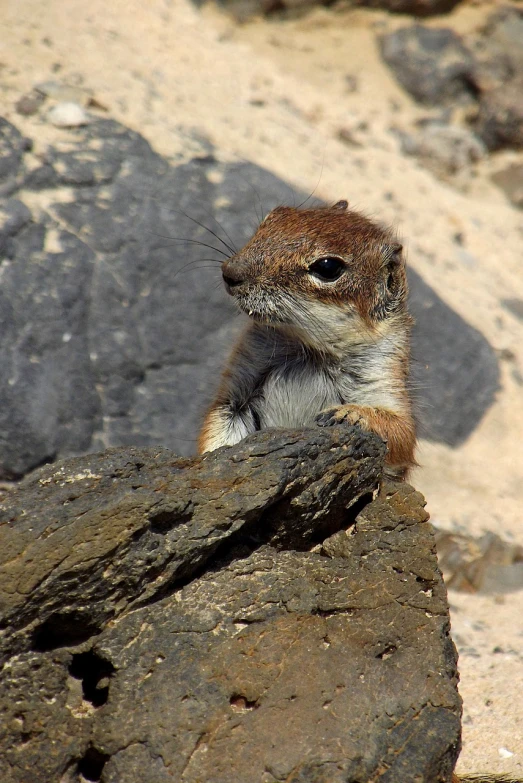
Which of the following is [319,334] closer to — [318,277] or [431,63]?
[318,277]

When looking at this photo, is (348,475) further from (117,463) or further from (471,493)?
(471,493)

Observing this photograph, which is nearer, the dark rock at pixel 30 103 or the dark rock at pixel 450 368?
the dark rock at pixel 30 103

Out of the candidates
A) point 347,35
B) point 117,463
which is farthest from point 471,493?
point 347,35

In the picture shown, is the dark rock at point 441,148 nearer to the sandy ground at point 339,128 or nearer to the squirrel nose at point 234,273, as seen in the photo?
the sandy ground at point 339,128

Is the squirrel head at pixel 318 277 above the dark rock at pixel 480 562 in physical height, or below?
above

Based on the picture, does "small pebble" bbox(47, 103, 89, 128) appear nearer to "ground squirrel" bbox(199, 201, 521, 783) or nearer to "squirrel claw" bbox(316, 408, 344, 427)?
"ground squirrel" bbox(199, 201, 521, 783)

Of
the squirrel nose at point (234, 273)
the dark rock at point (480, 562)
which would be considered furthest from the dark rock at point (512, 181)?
the squirrel nose at point (234, 273)
